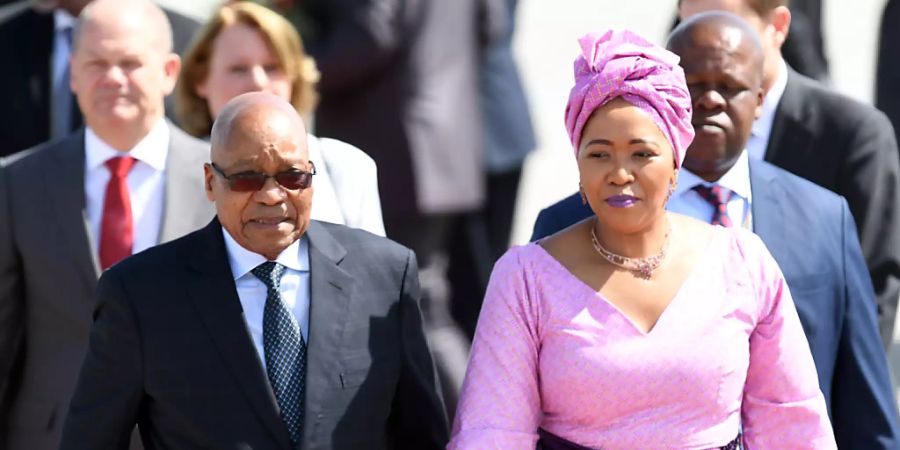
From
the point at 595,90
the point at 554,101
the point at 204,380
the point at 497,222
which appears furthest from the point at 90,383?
the point at 554,101

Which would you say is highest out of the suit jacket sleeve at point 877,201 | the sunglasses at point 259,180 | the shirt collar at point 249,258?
the sunglasses at point 259,180

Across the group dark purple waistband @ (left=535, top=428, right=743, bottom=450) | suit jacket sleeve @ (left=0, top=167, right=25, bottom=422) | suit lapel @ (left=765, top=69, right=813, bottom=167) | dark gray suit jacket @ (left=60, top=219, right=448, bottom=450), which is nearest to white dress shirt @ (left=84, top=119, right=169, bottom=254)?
suit jacket sleeve @ (left=0, top=167, right=25, bottom=422)

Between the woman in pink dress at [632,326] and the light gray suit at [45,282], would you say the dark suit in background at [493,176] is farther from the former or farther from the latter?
the woman in pink dress at [632,326]

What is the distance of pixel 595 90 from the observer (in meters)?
4.45

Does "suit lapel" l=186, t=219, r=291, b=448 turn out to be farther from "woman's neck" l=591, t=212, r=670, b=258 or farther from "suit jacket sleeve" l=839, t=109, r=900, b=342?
"suit jacket sleeve" l=839, t=109, r=900, b=342

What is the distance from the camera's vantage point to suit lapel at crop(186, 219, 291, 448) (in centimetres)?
448

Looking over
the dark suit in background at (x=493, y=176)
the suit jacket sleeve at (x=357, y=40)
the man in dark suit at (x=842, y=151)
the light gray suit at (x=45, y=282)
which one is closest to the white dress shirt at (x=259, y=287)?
the light gray suit at (x=45, y=282)

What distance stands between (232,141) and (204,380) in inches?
19.5

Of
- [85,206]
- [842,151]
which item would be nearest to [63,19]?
[85,206]

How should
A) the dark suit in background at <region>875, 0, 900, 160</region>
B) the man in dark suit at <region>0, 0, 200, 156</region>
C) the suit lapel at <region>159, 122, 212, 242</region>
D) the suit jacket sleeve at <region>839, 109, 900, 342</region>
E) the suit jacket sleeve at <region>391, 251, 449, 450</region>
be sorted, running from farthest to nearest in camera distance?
the dark suit in background at <region>875, 0, 900, 160</region> < the man in dark suit at <region>0, 0, 200, 156</region> < the suit jacket sleeve at <region>839, 109, 900, 342</region> < the suit lapel at <region>159, 122, 212, 242</region> < the suit jacket sleeve at <region>391, 251, 449, 450</region>

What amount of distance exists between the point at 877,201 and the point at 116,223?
6.56ft

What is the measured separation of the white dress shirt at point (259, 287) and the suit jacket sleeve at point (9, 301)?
1.02 metres

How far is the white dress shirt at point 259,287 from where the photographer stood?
4.56m

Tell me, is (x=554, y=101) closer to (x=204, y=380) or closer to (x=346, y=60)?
(x=346, y=60)
